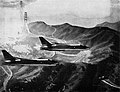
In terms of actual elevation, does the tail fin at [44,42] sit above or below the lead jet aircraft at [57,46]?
above

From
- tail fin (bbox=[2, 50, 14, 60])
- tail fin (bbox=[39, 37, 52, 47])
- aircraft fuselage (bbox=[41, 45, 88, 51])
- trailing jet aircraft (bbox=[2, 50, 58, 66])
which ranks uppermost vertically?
tail fin (bbox=[39, 37, 52, 47])

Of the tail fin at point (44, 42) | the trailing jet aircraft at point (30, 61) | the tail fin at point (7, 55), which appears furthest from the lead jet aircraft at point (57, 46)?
the tail fin at point (7, 55)

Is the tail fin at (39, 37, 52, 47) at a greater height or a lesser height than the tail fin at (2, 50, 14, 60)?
greater

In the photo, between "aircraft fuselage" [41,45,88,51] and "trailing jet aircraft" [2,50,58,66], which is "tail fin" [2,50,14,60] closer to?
"trailing jet aircraft" [2,50,58,66]

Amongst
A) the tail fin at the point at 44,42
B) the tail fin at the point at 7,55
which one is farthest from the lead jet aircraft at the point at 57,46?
the tail fin at the point at 7,55

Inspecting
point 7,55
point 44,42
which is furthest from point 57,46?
point 7,55

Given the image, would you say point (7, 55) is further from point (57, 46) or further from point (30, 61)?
point (57, 46)

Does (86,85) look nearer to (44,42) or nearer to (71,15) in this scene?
(44,42)

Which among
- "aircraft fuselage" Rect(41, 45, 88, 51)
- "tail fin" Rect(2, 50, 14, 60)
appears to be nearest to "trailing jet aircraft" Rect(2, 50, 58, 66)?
"tail fin" Rect(2, 50, 14, 60)

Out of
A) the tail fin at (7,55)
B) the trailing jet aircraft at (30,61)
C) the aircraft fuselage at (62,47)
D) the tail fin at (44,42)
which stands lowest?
the trailing jet aircraft at (30,61)

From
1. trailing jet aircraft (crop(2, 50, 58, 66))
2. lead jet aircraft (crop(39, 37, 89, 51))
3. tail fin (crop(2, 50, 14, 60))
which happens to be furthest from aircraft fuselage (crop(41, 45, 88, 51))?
tail fin (crop(2, 50, 14, 60))

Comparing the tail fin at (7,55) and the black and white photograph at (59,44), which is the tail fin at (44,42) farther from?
the tail fin at (7,55)

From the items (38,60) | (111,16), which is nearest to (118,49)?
(111,16)
